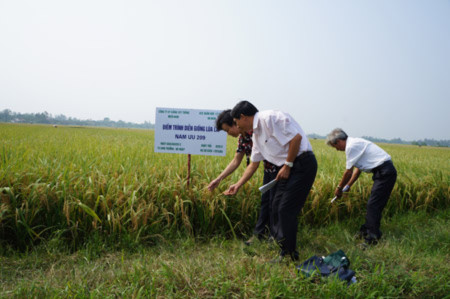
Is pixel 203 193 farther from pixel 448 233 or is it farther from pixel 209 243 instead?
pixel 448 233

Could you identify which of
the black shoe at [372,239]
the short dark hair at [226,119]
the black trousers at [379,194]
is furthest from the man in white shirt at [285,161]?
the black trousers at [379,194]

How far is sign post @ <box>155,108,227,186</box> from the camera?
3.73 meters

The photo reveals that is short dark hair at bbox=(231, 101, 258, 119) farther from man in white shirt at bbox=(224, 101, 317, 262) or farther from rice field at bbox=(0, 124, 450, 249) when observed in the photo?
rice field at bbox=(0, 124, 450, 249)

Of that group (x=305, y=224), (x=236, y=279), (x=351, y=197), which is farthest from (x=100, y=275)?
(x=351, y=197)

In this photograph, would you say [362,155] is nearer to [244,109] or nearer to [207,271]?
[244,109]

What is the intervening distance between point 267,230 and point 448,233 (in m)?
2.48

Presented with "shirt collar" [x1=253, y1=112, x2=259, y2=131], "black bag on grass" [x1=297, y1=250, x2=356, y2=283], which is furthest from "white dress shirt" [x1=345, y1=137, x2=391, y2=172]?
"shirt collar" [x1=253, y1=112, x2=259, y2=131]

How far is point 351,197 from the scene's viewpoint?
14.4ft

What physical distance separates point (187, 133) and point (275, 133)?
1.62m

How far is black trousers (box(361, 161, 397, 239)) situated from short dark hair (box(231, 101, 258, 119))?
6.64 ft

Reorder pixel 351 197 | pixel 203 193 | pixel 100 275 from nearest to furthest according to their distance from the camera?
pixel 100 275 → pixel 203 193 → pixel 351 197

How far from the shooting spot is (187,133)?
3.77 metres

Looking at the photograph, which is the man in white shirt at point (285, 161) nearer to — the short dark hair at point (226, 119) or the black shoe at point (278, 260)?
the black shoe at point (278, 260)

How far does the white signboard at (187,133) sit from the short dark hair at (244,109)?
1.11 meters
